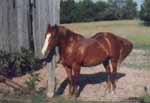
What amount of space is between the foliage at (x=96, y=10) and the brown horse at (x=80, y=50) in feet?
92.2

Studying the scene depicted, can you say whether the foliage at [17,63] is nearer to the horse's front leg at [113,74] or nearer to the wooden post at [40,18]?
the wooden post at [40,18]

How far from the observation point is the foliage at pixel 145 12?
143 ft

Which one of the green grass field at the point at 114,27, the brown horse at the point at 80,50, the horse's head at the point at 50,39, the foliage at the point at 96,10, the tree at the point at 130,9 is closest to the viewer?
the horse's head at the point at 50,39

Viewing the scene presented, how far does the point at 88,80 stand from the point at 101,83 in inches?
16.7

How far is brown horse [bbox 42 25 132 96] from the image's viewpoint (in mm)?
12047

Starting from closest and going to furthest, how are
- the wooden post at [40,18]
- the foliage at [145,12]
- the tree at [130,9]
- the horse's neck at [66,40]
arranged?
1. the horse's neck at [66,40]
2. the wooden post at [40,18]
3. the foliage at [145,12]
4. the tree at [130,9]

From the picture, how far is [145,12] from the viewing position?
4431cm

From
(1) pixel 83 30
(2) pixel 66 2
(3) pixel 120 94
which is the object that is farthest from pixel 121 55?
(2) pixel 66 2

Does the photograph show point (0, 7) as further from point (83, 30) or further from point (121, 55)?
point (83, 30)

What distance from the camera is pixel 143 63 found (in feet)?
56.3

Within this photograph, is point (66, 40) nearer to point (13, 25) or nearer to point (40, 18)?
point (13, 25)

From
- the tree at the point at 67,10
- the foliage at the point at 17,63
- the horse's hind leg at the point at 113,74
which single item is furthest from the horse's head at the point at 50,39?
the tree at the point at 67,10

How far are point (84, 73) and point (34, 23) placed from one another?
1.98 m

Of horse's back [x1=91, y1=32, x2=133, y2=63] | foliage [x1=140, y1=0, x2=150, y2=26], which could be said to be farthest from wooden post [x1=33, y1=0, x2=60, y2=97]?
foliage [x1=140, y1=0, x2=150, y2=26]
